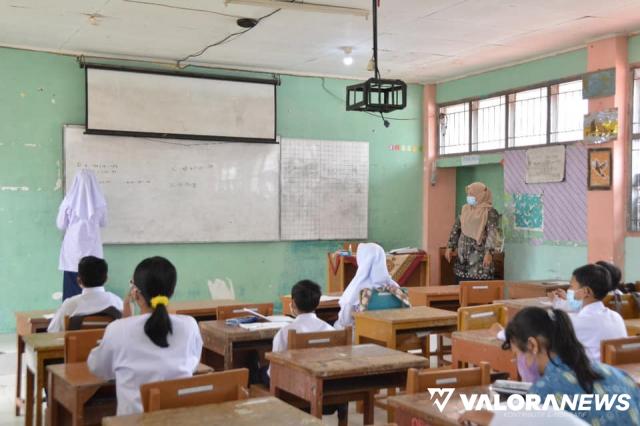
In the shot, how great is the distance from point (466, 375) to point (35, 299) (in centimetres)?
591

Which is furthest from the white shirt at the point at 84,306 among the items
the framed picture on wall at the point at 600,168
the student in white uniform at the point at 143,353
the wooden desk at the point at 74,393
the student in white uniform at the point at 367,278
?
the framed picture on wall at the point at 600,168

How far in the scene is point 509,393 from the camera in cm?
256

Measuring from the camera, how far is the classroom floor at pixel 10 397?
4454mm

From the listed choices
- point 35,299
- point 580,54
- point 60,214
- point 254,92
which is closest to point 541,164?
point 580,54

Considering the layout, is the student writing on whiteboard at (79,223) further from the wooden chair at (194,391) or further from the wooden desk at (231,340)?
the wooden chair at (194,391)

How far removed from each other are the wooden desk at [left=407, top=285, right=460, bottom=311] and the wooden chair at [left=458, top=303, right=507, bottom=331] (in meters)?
1.48

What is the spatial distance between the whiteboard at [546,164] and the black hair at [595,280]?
392 centimetres

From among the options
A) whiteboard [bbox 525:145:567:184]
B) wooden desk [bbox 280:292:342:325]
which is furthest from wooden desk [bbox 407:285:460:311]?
whiteboard [bbox 525:145:567:184]

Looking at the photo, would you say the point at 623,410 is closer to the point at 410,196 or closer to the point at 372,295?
the point at 372,295

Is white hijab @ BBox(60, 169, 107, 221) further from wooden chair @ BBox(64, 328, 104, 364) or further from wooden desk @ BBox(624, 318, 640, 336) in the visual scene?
wooden desk @ BBox(624, 318, 640, 336)

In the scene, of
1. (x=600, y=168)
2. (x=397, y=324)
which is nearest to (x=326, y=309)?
(x=397, y=324)

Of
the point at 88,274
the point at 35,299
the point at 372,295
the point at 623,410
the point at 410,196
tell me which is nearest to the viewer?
the point at 623,410

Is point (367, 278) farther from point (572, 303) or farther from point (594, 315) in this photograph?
point (594, 315)

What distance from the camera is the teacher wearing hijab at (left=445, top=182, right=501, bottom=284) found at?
309 inches
